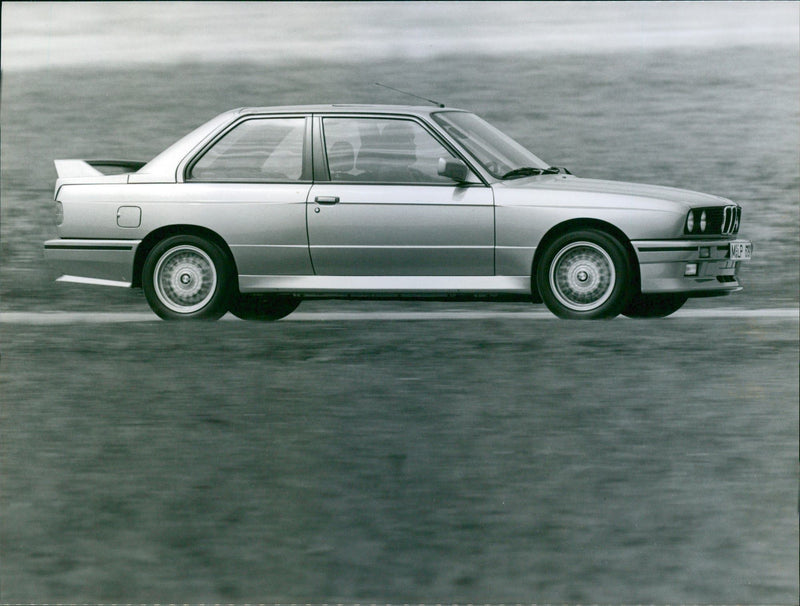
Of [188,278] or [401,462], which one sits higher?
[188,278]

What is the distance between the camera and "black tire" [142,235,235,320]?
1014 cm

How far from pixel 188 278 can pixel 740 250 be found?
13.3 feet

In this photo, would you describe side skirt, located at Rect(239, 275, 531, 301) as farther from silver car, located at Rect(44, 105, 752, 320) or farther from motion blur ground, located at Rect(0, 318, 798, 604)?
motion blur ground, located at Rect(0, 318, 798, 604)

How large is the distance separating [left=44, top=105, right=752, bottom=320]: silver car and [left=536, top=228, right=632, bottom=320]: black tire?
1 cm

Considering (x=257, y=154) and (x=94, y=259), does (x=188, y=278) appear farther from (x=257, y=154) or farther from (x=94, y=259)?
(x=257, y=154)

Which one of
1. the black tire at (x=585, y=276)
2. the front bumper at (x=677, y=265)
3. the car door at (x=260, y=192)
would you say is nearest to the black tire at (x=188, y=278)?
the car door at (x=260, y=192)

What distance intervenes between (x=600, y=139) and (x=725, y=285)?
706 cm

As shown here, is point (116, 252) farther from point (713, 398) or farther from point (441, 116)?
point (713, 398)

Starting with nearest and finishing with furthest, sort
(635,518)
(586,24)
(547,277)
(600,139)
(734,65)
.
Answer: (635,518) < (547,277) < (600,139) < (734,65) < (586,24)

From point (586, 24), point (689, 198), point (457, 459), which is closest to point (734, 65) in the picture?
point (586, 24)

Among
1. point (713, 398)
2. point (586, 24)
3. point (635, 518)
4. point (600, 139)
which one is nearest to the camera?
point (635, 518)

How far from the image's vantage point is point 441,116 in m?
10.4

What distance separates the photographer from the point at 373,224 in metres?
9.95

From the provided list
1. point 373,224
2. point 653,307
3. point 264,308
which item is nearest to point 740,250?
point 653,307
